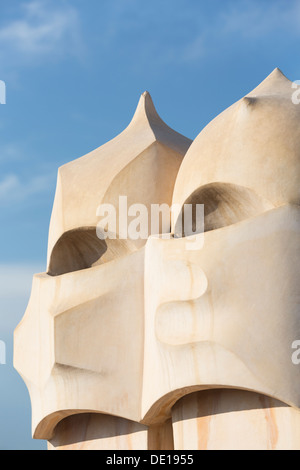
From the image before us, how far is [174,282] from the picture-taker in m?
10.5

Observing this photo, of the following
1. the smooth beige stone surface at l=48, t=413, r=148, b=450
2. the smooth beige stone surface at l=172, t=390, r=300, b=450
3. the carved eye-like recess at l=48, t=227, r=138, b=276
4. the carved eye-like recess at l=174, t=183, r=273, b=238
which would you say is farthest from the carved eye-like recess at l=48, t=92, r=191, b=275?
the smooth beige stone surface at l=172, t=390, r=300, b=450

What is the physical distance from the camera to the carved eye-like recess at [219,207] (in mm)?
10469

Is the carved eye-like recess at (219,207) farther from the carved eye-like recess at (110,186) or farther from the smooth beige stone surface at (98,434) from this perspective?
the smooth beige stone surface at (98,434)

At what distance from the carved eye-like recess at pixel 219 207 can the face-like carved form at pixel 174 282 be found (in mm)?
21

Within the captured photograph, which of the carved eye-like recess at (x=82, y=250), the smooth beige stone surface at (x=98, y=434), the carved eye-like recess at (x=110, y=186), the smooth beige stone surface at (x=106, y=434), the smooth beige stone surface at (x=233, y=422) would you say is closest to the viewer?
the smooth beige stone surface at (x=233, y=422)

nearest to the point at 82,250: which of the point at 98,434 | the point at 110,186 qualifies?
the point at 110,186

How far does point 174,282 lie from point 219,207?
4.49ft

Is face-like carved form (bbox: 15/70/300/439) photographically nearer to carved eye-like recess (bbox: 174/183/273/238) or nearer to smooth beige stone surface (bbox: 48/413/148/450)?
carved eye-like recess (bbox: 174/183/273/238)

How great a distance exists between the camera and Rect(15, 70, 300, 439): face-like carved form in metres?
9.75

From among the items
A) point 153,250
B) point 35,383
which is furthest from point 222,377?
point 35,383

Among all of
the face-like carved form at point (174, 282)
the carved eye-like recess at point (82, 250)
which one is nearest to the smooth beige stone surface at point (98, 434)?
the face-like carved form at point (174, 282)

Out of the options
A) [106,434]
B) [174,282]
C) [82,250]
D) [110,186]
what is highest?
[110,186]

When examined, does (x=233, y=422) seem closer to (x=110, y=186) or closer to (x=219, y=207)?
(x=219, y=207)
